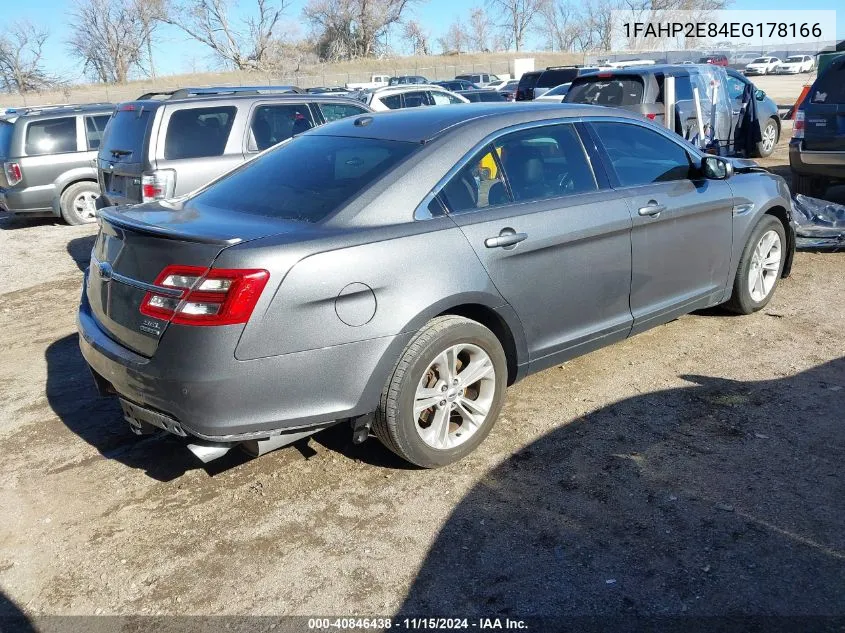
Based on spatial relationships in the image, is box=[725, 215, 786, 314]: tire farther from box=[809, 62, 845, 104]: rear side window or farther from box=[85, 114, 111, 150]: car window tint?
box=[85, 114, 111, 150]: car window tint

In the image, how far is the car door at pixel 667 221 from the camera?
14.9 ft

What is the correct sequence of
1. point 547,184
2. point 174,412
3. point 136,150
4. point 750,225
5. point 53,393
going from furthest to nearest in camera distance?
1. point 136,150
2. point 750,225
3. point 53,393
4. point 547,184
5. point 174,412

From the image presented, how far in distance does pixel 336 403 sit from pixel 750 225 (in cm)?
351

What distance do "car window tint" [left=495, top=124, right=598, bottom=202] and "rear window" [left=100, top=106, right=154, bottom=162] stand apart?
4650 millimetres

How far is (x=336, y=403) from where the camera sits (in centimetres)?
329

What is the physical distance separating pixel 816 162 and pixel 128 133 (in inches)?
290

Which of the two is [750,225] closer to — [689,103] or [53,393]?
[53,393]

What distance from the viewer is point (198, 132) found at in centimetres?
766

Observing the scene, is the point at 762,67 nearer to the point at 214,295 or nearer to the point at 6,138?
the point at 6,138

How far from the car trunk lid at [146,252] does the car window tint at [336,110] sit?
5.25 metres

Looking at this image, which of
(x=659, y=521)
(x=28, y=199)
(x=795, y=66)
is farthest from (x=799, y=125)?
(x=795, y=66)

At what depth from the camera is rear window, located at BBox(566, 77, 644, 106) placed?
11.3m

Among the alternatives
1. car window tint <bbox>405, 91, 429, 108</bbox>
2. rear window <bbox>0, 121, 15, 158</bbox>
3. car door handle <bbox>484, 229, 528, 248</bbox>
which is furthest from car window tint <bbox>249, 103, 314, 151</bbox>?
car window tint <bbox>405, 91, 429, 108</bbox>

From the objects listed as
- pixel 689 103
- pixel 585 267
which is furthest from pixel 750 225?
pixel 689 103
